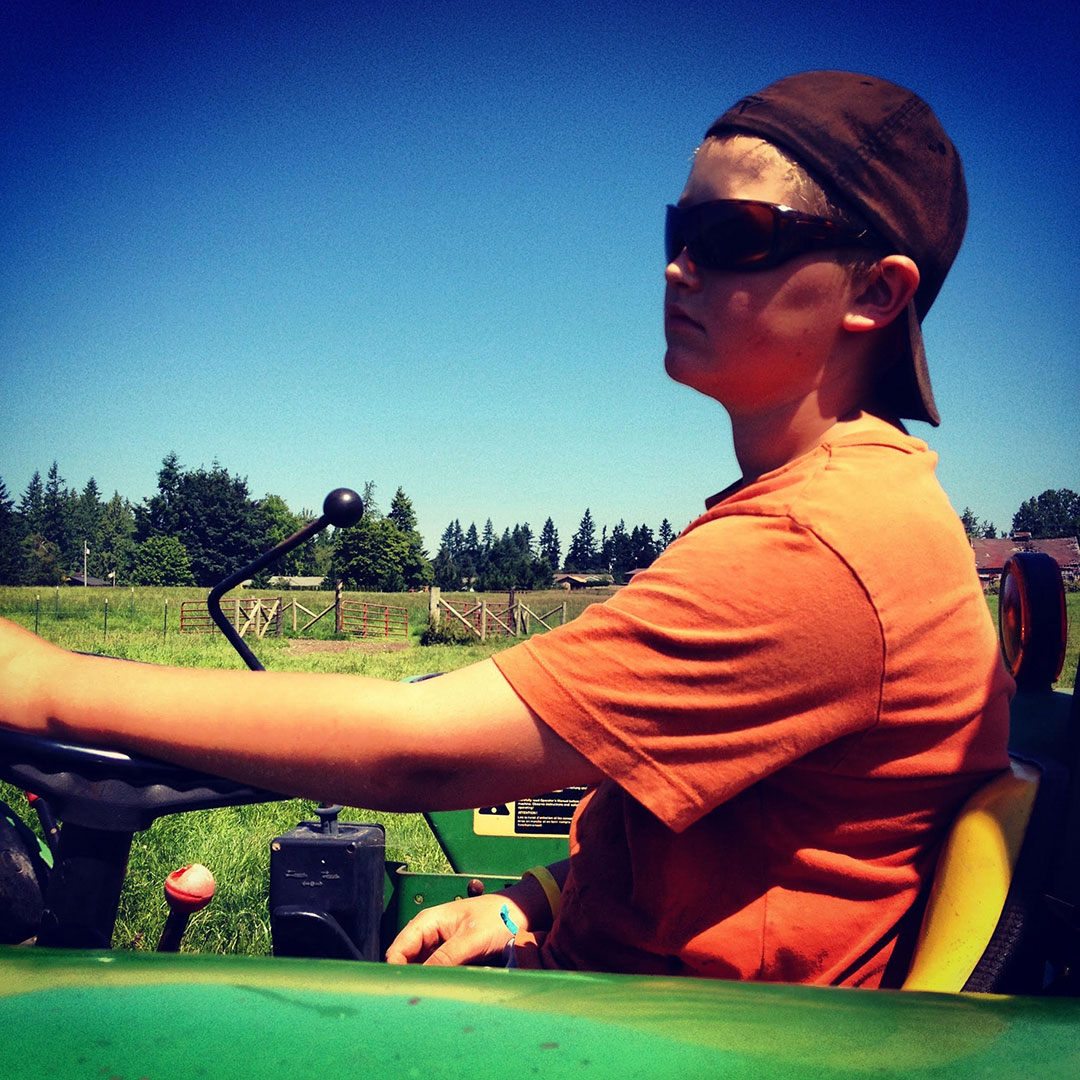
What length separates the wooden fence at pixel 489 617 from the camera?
1141 inches

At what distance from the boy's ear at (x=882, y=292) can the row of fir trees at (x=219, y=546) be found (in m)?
48.2

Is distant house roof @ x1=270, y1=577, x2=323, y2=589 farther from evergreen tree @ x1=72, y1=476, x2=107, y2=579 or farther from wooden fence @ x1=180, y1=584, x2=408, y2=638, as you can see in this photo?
evergreen tree @ x1=72, y1=476, x2=107, y2=579

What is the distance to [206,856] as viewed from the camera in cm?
418

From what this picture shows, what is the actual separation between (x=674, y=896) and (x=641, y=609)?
33 cm

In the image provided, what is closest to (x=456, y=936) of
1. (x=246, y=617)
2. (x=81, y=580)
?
(x=246, y=617)

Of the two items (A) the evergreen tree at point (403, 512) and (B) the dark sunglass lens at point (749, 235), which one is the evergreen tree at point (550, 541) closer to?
(A) the evergreen tree at point (403, 512)

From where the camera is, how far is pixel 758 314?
1.15 m

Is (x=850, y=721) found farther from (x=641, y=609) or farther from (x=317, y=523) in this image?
(x=317, y=523)

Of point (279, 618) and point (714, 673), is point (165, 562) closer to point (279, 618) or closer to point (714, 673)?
point (279, 618)

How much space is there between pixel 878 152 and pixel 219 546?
68.2 m

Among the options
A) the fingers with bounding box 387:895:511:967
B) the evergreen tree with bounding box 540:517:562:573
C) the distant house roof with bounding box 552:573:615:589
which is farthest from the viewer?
the evergreen tree with bounding box 540:517:562:573

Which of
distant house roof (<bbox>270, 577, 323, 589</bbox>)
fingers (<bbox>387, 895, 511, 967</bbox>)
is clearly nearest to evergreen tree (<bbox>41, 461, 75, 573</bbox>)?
distant house roof (<bbox>270, 577, 323, 589</bbox>)

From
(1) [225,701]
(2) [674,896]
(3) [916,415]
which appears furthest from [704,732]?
(3) [916,415]

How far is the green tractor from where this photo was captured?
2.12 ft
